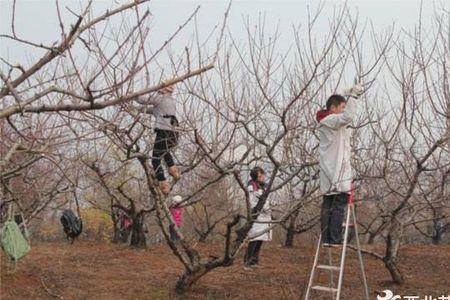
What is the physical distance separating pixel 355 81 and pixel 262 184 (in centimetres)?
203

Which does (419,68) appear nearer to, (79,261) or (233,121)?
(233,121)

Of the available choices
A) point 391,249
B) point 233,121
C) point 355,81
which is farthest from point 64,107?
point 391,249

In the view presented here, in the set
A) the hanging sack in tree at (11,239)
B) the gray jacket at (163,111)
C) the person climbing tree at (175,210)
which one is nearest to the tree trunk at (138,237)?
the person climbing tree at (175,210)

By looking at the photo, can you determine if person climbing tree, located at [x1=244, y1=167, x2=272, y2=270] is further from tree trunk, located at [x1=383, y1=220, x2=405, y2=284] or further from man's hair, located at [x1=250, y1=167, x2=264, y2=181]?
tree trunk, located at [x1=383, y1=220, x2=405, y2=284]

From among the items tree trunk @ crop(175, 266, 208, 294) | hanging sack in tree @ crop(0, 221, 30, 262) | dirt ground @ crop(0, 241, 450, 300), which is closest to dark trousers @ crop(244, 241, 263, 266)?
dirt ground @ crop(0, 241, 450, 300)

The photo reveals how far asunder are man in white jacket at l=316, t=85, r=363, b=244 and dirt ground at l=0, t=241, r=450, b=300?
84 centimetres

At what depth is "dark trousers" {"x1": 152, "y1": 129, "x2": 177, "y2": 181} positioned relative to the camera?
250 inches

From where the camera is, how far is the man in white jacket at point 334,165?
17.2 feet

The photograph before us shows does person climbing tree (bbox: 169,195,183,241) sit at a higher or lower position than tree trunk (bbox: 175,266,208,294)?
higher

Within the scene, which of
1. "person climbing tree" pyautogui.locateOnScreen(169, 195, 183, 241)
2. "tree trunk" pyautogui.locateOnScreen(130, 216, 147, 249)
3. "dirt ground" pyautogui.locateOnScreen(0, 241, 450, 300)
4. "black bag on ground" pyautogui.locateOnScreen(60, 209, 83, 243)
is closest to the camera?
"dirt ground" pyautogui.locateOnScreen(0, 241, 450, 300)

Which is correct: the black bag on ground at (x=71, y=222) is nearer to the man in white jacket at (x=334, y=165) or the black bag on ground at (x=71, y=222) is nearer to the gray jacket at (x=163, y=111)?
the gray jacket at (x=163, y=111)

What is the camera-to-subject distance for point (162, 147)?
259 inches

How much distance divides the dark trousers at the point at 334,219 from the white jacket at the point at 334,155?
0.10 meters

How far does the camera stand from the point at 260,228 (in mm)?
7742
